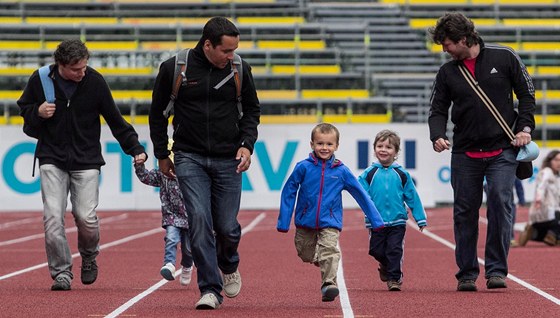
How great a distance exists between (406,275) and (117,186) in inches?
645

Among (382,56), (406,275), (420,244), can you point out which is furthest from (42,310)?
(382,56)

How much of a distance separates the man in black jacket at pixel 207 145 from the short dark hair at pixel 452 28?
2051 mm

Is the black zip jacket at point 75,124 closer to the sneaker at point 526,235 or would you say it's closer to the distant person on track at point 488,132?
the distant person on track at point 488,132

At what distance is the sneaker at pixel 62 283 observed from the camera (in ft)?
34.8

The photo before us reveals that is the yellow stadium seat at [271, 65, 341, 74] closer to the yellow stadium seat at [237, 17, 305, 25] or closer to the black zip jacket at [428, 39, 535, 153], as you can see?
the yellow stadium seat at [237, 17, 305, 25]

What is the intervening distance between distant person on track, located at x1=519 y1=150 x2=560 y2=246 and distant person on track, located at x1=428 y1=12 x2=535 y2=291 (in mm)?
8230

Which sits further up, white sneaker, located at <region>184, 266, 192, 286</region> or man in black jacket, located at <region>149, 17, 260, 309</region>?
man in black jacket, located at <region>149, 17, 260, 309</region>

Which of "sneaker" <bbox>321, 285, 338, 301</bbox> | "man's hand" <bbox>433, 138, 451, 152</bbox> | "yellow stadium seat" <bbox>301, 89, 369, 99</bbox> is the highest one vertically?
"man's hand" <bbox>433, 138, 451, 152</bbox>

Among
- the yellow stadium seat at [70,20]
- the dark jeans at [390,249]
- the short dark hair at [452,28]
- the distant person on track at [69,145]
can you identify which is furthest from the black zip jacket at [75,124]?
the yellow stadium seat at [70,20]

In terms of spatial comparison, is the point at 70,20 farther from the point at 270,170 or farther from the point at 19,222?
the point at 19,222

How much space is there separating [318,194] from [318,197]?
0.02 meters

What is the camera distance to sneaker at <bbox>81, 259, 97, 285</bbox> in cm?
1105

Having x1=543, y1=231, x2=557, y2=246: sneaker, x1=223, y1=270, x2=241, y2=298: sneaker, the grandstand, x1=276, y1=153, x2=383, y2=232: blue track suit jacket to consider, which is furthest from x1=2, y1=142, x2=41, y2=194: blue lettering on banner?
x1=223, y1=270, x2=241, y2=298: sneaker

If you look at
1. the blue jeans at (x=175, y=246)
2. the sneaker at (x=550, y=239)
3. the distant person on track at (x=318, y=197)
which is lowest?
the sneaker at (x=550, y=239)
